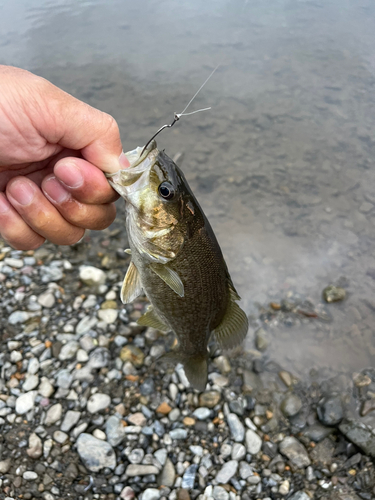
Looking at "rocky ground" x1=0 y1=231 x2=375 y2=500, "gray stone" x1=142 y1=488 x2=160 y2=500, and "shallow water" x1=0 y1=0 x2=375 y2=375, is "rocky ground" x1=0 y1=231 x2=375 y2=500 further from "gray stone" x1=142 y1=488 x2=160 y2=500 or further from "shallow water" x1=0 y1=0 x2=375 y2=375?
"shallow water" x1=0 y1=0 x2=375 y2=375

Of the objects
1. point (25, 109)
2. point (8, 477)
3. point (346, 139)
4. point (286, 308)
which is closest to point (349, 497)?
point (286, 308)

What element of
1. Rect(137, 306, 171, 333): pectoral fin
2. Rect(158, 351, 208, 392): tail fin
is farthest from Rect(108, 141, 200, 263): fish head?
Rect(158, 351, 208, 392): tail fin

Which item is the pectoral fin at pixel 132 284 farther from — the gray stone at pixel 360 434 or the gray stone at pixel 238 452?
the gray stone at pixel 360 434

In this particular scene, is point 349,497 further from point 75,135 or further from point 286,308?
point 75,135

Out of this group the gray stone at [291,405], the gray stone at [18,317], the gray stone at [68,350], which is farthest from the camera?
the gray stone at [18,317]

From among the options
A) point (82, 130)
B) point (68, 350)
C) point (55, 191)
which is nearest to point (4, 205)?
point (55, 191)

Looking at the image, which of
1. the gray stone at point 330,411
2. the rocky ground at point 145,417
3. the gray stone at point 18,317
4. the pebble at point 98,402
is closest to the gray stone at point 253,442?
the rocky ground at point 145,417
